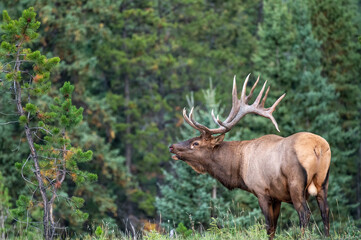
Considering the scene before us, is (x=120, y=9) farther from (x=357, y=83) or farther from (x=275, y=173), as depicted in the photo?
(x=275, y=173)

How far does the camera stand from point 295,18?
29391 mm

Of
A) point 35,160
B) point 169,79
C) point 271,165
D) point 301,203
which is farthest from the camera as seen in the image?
point 169,79

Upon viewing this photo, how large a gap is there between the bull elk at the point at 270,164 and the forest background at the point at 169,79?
643 cm

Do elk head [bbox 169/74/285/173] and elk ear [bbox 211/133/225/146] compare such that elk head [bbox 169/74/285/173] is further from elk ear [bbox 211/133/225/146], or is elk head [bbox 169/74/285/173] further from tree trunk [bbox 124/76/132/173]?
tree trunk [bbox 124/76/132/173]

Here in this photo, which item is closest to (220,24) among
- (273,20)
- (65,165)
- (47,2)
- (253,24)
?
(253,24)

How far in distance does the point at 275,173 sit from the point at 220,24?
27.8 metres

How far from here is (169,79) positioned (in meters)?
34.1

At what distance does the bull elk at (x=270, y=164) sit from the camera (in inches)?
354

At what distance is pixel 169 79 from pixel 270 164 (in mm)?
24826

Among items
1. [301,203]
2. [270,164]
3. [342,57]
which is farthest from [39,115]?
[342,57]

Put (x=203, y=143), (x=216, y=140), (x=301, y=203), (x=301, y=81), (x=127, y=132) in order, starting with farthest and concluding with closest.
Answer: (x=127, y=132) < (x=301, y=81) < (x=203, y=143) < (x=216, y=140) < (x=301, y=203)

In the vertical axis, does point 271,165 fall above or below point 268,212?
above

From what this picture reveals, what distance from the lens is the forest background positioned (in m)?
24.9

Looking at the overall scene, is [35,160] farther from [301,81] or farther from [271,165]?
[301,81]
